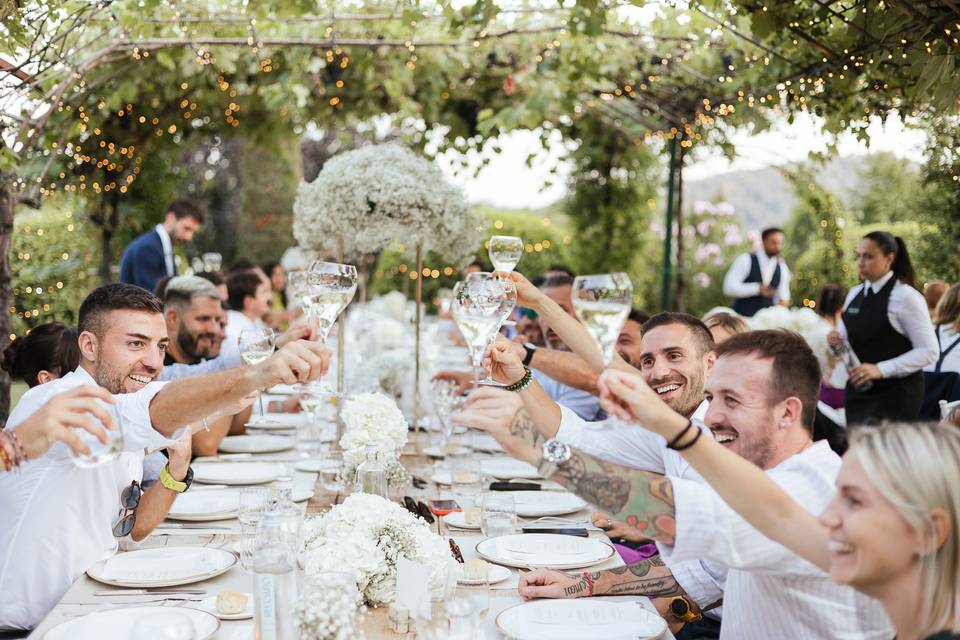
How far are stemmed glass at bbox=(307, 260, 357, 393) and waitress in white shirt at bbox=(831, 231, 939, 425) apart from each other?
3.89m

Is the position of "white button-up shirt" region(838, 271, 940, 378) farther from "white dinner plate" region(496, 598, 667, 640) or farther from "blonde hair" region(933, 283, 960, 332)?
"white dinner plate" region(496, 598, 667, 640)

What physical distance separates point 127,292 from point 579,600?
59.4 inches

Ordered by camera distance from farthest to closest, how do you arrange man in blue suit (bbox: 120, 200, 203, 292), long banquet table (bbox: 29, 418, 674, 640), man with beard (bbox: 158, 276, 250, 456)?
1. man in blue suit (bbox: 120, 200, 203, 292)
2. man with beard (bbox: 158, 276, 250, 456)
3. long banquet table (bbox: 29, 418, 674, 640)

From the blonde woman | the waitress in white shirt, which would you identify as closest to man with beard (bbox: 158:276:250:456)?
the blonde woman

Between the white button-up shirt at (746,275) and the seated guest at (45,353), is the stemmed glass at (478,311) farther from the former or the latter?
the white button-up shirt at (746,275)

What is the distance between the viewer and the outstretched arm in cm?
153

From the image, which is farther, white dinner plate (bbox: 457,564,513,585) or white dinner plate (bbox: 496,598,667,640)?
white dinner plate (bbox: 457,564,513,585)

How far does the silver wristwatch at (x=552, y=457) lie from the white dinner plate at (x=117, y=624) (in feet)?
2.44

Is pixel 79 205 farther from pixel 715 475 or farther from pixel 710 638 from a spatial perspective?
pixel 715 475

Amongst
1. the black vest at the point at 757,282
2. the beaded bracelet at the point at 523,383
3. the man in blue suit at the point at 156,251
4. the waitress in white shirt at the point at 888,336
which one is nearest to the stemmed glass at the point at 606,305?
the beaded bracelet at the point at 523,383

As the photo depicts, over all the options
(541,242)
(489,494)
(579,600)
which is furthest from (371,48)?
(541,242)

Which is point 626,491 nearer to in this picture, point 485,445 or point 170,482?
point 170,482

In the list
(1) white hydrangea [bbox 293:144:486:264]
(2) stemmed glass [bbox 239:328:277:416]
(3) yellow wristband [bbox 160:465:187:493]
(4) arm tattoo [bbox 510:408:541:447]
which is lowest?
(3) yellow wristband [bbox 160:465:187:493]

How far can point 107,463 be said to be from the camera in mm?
1823
